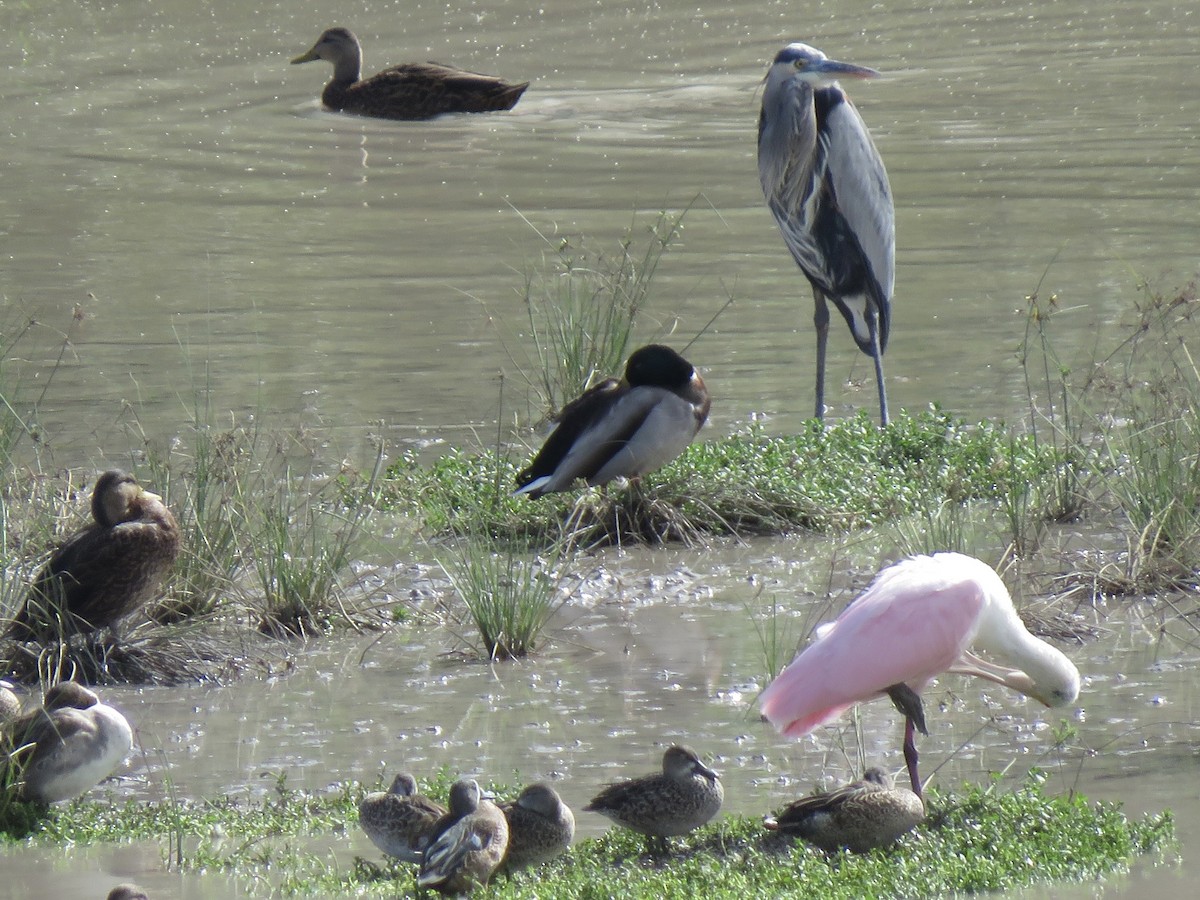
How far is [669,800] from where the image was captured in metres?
4.77

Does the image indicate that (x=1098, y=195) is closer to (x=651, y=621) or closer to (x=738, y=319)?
(x=738, y=319)

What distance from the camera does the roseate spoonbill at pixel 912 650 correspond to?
17.0 feet

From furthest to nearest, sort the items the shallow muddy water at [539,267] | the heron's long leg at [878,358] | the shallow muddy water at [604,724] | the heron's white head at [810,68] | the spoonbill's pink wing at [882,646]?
the heron's white head at [810,68], the heron's long leg at [878,358], the shallow muddy water at [539,267], the shallow muddy water at [604,724], the spoonbill's pink wing at [882,646]

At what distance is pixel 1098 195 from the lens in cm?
1424

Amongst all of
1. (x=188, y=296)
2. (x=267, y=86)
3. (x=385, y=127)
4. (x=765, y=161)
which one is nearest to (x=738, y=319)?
(x=765, y=161)

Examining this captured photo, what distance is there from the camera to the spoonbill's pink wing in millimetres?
5168

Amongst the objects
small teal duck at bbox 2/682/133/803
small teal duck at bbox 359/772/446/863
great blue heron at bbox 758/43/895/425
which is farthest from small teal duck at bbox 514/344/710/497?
small teal duck at bbox 359/772/446/863

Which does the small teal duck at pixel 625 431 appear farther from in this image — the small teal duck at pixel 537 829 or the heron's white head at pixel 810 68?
the small teal duck at pixel 537 829

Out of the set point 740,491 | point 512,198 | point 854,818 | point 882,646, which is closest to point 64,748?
point 854,818

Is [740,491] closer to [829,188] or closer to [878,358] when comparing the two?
[878,358]

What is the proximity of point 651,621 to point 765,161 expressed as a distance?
3480 millimetres

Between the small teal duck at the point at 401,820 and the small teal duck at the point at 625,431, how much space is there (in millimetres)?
3146

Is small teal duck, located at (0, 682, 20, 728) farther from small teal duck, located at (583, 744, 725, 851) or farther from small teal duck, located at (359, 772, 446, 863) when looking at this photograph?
small teal duck, located at (583, 744, 725, 851)

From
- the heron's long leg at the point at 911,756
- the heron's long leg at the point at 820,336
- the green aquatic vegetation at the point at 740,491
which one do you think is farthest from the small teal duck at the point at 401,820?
the heron's long leg at the point at 820,336
